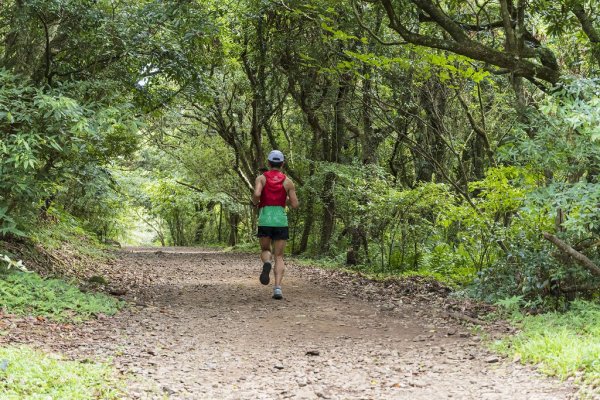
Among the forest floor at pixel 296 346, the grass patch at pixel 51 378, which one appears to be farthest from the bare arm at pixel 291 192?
the grass patch at pixel 51 378

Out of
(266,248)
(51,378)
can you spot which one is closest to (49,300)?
(266,248)

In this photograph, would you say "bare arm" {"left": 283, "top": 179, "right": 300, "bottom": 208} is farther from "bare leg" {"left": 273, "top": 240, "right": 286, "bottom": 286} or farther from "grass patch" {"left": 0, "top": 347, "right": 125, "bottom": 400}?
"grass patch" {"left": 0, "top": 347, "right": 125, "bottom": 400}

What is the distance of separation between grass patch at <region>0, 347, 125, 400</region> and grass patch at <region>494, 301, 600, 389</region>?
344 centimetres

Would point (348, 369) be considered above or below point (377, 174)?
below

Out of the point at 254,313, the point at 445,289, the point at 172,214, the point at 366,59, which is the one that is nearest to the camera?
the point at 254,313

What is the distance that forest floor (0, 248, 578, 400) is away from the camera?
446 centimetres

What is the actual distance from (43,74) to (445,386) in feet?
25.8

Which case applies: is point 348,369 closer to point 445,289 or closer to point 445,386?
point 445,386

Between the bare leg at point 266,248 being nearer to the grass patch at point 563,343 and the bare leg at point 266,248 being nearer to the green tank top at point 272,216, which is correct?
the green tank top at point 272,216

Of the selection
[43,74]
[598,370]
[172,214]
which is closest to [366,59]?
[43,74]

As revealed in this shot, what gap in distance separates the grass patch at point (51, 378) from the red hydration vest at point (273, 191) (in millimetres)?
3925

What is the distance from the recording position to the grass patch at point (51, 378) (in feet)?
12.6

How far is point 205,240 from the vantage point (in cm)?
3866

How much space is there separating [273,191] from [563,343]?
4561 millimetres
